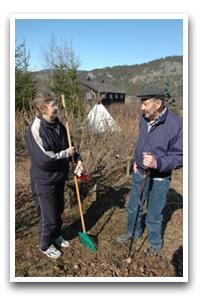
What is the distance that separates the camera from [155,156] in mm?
2994

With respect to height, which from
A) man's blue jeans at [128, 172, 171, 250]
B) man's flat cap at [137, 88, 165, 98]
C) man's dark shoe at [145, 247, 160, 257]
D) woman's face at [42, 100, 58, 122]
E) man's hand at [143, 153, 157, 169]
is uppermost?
man's flat cap at [137, 88, 165, 98]

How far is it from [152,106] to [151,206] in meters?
1.04

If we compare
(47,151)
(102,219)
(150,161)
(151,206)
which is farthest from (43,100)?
(102,219)

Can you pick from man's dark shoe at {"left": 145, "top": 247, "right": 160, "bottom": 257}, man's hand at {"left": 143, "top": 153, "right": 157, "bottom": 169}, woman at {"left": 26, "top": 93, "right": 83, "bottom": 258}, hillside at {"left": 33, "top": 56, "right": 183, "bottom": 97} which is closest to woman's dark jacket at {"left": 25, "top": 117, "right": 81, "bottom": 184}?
woman at {"left": 26, "top": 93, "right": 83, "bottom": 258}

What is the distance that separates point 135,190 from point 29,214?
1339mm

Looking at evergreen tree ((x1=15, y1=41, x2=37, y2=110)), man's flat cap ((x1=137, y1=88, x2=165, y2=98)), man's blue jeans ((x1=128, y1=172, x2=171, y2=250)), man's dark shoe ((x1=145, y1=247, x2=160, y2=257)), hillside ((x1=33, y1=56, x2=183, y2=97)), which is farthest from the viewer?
evergreen tree ((x1=15, y1=41, x2=37, y2=110))

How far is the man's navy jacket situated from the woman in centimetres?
74

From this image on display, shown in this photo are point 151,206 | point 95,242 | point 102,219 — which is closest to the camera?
point 151,206

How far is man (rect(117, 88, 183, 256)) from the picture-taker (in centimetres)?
296

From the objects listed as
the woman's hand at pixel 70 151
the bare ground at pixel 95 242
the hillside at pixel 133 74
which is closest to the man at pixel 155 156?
the bare ground at pixel 95 242

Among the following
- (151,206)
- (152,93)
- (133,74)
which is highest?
(133,74)

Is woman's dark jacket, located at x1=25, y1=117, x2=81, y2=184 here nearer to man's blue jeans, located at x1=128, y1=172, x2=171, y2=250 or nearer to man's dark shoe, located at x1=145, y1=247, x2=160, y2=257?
man's blue jeans, located at x1=128, y1=172, x2=171, y2=250

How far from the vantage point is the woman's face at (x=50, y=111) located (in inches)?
114

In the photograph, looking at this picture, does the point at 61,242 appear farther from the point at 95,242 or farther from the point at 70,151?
the point at 70,151
